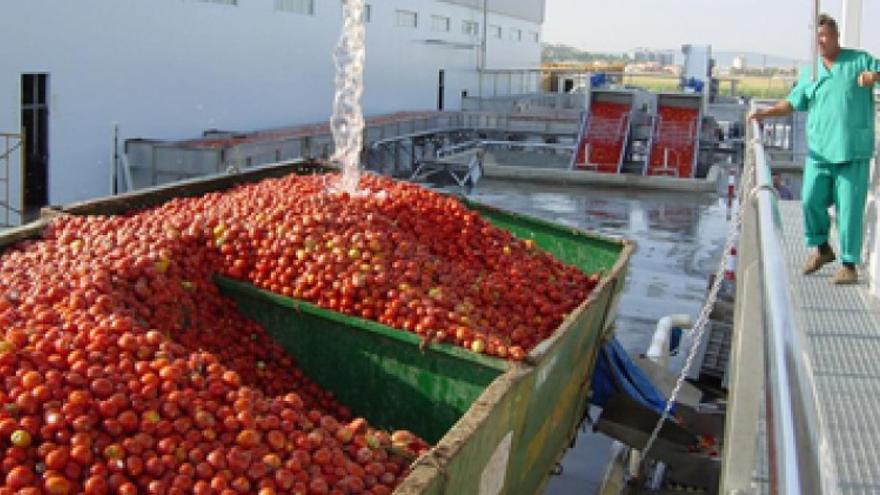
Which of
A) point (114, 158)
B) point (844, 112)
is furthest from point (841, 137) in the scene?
point (114, 158)

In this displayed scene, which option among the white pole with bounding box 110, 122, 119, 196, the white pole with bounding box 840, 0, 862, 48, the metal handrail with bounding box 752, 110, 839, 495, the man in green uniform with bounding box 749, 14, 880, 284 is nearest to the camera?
the metal handrail with bounding box 752, 110, 839, 495

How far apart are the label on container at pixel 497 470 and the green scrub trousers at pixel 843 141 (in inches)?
108

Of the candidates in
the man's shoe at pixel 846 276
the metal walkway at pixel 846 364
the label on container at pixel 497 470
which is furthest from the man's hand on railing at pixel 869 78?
the label on container at pixel 497 470

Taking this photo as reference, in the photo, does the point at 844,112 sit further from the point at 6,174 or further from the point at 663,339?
the point at 6,174

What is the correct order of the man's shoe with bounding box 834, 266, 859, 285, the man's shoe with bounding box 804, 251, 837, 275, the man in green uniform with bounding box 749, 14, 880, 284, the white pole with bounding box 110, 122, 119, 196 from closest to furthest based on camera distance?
the man in green uniform with bounding box 749, 14, 880, 284 < the man's shoe with bounding box 834, 266, 859, 285 < the man's shoe with bounding box 804, 251, 837, 275 < the white pole with bounding box 110, 122, 119, 196

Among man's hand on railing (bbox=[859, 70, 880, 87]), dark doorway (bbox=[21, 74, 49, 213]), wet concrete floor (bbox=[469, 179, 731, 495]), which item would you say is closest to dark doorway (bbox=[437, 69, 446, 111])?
wet concrete floor (bbox=[469, 179, 731, 495])

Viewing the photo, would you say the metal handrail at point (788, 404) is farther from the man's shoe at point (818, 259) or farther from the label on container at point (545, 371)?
the man's shoe at point (818, 259)

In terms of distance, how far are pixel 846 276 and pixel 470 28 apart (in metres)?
36.1

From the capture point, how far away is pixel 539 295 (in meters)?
5.44

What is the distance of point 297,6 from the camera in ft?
82.0

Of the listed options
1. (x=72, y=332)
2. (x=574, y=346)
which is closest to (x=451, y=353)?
(x=574, y=346)

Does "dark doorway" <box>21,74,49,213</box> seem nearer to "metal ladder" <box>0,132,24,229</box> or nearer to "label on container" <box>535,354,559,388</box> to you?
"metal ladder" <box>0,132,24,229</box>

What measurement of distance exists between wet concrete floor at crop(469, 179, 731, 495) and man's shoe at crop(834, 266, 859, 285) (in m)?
2.23

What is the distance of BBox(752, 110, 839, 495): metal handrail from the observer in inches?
50.3
